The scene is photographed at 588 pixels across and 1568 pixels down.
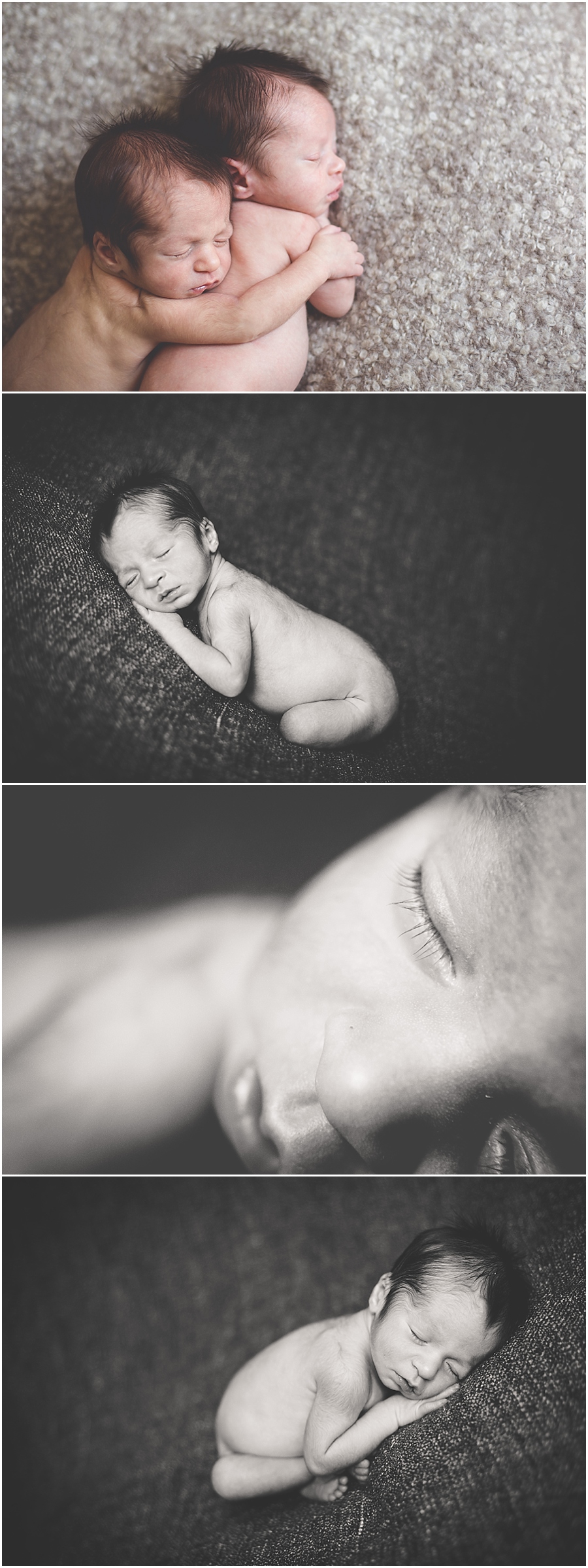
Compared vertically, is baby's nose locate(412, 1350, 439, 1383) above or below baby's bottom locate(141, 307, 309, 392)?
below

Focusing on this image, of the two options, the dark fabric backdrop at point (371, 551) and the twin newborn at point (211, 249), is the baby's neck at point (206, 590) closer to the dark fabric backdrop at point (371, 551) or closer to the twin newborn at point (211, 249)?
the dark fabric backdrop at point (371, 551)

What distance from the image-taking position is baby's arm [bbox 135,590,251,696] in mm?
692

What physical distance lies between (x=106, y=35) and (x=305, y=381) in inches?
14.1

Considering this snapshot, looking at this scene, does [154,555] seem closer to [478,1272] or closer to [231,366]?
[231,366]

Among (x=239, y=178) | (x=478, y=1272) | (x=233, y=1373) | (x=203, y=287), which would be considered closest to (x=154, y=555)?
(x=203, y=287)

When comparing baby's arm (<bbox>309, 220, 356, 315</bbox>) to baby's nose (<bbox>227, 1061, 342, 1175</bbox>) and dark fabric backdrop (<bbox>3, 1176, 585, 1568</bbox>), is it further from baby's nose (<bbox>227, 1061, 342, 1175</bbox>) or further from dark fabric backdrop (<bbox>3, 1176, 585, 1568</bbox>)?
dark fabric backdrop (<bbox>3, 1176, 585, 1568</bbox>)

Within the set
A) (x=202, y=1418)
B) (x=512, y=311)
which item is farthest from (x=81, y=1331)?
(x=512, y=311)

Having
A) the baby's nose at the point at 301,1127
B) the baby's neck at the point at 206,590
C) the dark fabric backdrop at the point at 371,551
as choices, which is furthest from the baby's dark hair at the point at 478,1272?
the baby's neck at the point at 206,590

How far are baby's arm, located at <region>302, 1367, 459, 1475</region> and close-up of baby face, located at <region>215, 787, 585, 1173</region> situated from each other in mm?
164

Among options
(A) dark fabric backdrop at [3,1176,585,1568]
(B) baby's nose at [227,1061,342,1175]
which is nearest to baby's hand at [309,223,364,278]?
(B) baby's nose at [227,1061,342,1175]

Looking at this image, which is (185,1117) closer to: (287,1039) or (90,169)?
(287,1039)

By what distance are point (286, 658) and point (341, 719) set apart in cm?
7

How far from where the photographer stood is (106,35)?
2.55ft

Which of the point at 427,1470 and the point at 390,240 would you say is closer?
the point at 427,1470
